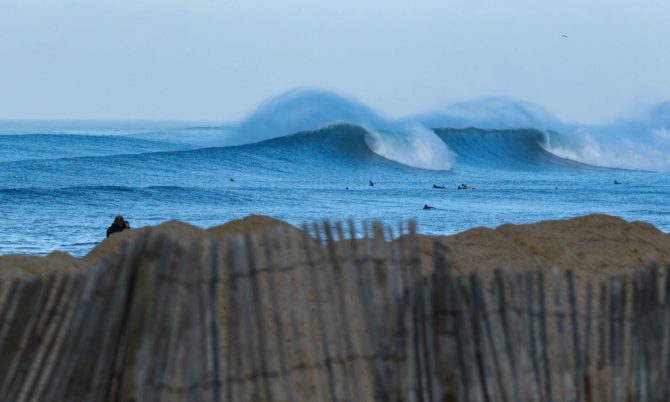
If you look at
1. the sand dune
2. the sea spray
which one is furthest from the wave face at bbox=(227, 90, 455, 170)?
the sand dune

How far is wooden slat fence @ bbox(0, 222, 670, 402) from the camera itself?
190 inches

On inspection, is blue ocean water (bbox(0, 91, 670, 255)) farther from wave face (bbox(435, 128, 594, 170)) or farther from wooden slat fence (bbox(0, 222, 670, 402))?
wooden slat fence (bbox(0, 222, 670, 402))

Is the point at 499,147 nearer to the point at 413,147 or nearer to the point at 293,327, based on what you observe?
the point at 413,147

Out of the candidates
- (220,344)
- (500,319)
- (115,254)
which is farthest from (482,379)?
(115,254)

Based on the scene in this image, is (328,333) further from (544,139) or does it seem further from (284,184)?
(544,139)

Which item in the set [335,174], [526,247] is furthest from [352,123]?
[526,247]

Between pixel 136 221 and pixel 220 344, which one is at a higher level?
pixel 220 344

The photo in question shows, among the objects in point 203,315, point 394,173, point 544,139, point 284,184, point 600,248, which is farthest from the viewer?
point 544,139

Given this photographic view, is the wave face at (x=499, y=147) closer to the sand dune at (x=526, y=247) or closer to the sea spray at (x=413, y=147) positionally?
the sea spray at (x=413, y=147)

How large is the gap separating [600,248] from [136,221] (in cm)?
2365

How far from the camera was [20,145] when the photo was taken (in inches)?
2076

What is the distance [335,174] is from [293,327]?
138 feet

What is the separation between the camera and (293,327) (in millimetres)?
4961

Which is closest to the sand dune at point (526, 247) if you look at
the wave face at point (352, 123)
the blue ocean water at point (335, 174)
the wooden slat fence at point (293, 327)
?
the wooden slat fence at point (293, 327)
